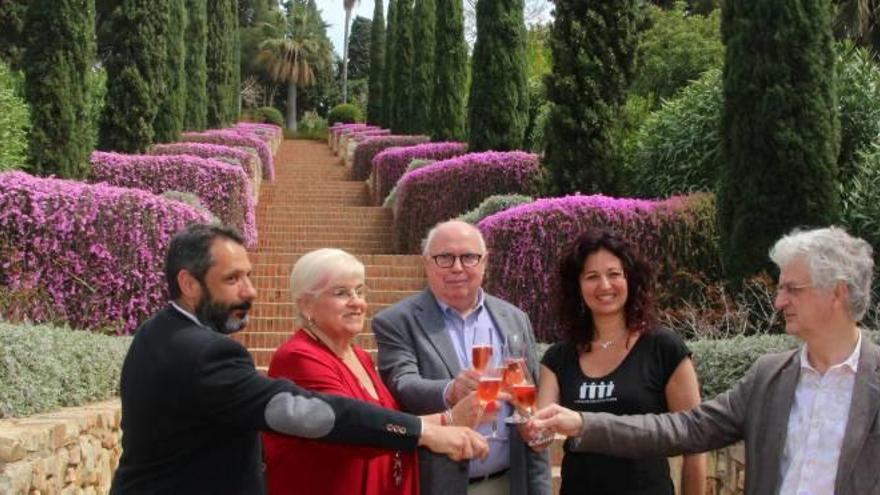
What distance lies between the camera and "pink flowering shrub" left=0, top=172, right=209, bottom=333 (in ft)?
29.1

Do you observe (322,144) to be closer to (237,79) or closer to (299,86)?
(237,79)

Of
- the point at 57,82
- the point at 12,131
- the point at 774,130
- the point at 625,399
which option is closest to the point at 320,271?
the point at 625,399

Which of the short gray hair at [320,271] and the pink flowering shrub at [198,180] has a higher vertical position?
the pink flowering shrub at [198,180]

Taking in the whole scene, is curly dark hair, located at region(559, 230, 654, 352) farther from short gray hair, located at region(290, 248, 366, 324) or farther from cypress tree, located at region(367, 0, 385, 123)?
cypress tree, located at region(367, 0, 385, 123)

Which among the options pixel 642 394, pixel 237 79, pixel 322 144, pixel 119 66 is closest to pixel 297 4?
pixel 322 144

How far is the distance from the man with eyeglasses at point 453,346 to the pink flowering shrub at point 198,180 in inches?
350

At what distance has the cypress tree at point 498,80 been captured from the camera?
1634cm

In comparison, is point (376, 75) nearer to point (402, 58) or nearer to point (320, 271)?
point (402, 58)

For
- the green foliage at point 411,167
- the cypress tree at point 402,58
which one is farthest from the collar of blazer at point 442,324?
the cypress tree at point 402,58

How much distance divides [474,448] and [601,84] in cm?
902

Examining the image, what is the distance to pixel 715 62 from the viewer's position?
18.3 m

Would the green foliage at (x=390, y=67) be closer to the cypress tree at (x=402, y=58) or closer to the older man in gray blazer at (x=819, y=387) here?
the cypress tree at (x=402, y=58)

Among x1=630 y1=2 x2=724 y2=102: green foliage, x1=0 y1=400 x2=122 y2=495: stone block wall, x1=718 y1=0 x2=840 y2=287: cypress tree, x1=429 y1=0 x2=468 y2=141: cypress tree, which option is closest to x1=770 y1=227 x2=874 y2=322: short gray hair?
x1=0 y1=400 x2=122 y2=495: stone block wall

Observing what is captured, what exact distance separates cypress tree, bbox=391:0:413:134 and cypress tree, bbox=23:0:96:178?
1879 centimetres
